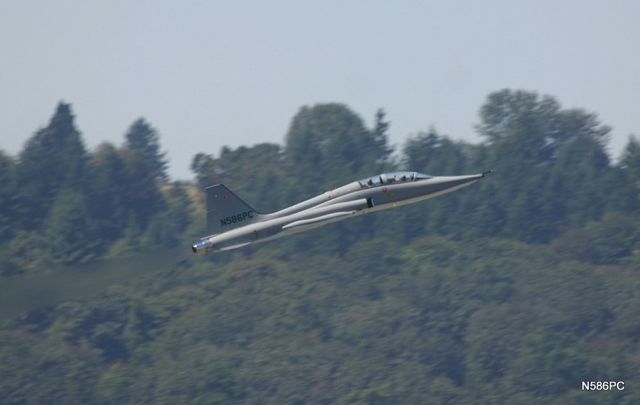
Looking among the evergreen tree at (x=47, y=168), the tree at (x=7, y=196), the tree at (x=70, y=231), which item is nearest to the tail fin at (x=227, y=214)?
the tree at (x=70, y=231)

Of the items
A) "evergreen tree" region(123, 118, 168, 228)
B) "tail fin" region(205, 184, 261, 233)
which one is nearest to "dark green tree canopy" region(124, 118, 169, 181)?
"evergreen tree" region(123, 118, 168, 228)

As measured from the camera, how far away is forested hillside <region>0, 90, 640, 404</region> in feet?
306

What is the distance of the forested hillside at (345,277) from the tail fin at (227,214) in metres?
11.0

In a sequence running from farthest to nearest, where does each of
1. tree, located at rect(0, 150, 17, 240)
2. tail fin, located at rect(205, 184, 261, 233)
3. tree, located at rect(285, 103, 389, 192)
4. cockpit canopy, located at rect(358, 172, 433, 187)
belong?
tree, located at rect(0, 150, 17, 240) → tree, located at rect(285, 103, 389, 192) → tail fin, located at rect(205, 184, 261, 233) → cockpit canopy, located at rect(358, 172, 433, 187)

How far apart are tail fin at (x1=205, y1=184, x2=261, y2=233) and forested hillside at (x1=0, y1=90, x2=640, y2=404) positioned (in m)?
11.0

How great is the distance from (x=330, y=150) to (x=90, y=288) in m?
82.6

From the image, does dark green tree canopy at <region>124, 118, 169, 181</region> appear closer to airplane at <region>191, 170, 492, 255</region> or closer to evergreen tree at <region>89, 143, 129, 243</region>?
evergreen tree at <region>89, 143, 129, 243</region>

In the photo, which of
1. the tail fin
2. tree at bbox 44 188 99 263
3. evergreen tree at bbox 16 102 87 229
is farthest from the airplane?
evergreen tree at bbox 16 102 87 229

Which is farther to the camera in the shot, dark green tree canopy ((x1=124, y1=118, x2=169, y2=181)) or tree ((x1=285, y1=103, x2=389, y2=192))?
dark green tree canopy ((x1=124, y1=118, x2=169, y2=181))

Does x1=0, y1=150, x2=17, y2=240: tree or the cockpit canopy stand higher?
x1=0, y1=150, x2=17, y2=240: tree

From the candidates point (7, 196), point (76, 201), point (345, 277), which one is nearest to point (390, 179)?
point (345, 277)

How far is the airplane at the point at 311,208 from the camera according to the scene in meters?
49.5

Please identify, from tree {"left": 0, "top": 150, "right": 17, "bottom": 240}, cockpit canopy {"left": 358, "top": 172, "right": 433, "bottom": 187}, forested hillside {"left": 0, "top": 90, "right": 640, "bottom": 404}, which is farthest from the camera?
tree {"left": 0, "top": 150, "right": 17, "bottom": 240}

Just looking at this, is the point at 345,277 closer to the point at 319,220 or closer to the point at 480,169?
the point at 480,169
